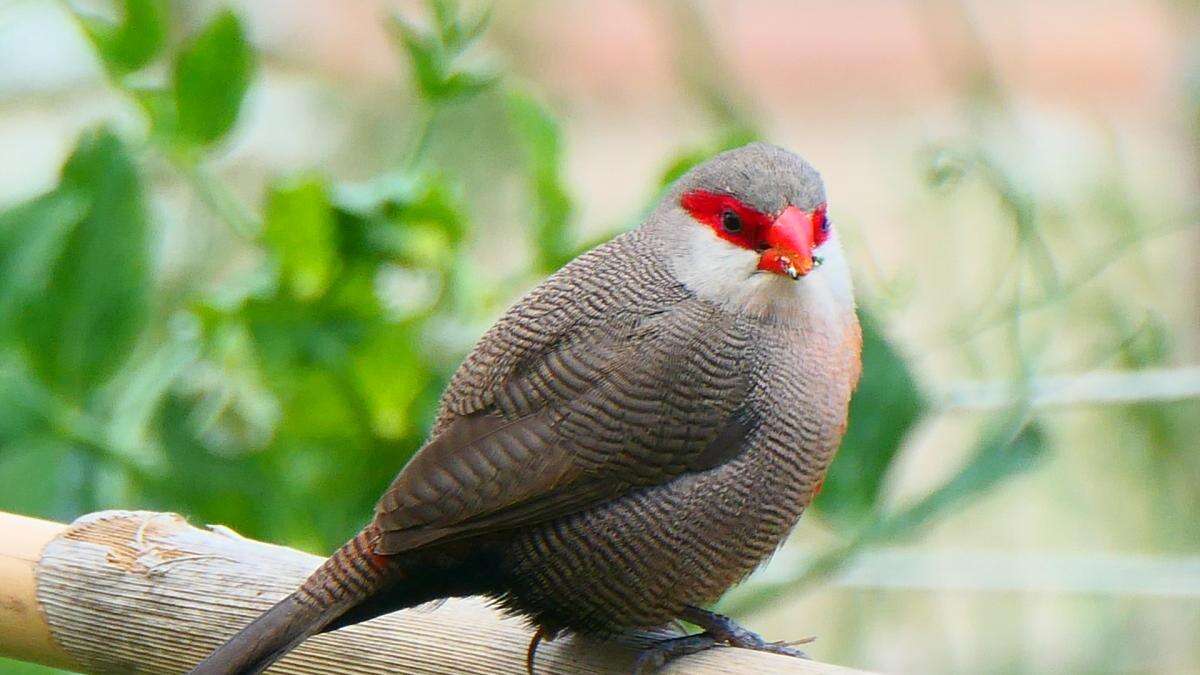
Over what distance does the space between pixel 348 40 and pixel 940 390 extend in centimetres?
449

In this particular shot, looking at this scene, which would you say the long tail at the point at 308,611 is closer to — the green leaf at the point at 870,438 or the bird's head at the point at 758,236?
the bird's head at the point at 758,236

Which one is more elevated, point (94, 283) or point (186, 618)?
point (94, 283)

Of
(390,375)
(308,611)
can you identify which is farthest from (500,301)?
(308,611)

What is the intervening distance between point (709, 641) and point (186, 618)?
0.65 m

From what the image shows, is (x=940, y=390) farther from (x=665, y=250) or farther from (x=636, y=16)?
(x=636, y=16)

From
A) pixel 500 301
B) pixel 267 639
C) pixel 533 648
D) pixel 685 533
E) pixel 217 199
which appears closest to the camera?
pixel 267 639

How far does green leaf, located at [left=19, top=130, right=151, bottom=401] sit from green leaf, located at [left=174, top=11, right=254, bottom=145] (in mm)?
174

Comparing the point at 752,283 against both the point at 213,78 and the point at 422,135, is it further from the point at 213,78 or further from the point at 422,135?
the point at 213,78

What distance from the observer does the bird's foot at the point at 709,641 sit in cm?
184

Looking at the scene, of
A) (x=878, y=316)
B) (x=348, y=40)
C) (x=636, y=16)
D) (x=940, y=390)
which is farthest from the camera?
(x=636, y=16)

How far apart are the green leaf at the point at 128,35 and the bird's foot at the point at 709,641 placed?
140 centimetres

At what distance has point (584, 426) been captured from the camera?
1.74 metres

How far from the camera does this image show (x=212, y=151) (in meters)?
2.66

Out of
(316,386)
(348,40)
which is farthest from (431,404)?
(348,40)
